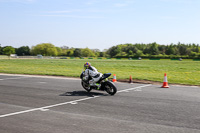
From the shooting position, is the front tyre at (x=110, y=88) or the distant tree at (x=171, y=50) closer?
the front tyre at (x=110, y=88)

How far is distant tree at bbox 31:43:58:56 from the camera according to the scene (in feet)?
579

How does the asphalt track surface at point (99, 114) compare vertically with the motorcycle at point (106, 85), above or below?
below

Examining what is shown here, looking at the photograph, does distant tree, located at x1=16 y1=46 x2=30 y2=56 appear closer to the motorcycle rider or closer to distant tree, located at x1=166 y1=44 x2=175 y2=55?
distant tree, located at x1=166 y1=44 x2=175 y2=55

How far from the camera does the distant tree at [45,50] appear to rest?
176m

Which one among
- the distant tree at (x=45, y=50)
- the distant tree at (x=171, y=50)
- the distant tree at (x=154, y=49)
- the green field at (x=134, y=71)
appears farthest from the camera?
the distant tree at (x=45, y=50)

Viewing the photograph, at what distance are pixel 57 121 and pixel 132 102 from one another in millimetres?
3704

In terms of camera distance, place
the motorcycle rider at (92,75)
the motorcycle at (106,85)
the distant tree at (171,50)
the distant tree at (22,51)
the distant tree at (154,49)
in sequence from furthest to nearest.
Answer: the distant tree at (22,51), the distant tree at (171,50), the distant tree at (154,49), the motorcycle rider at (92,75), the motorcycle at (106,85)

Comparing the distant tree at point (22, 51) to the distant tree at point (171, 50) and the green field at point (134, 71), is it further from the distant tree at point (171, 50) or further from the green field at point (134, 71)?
the green field at point (134, 71)

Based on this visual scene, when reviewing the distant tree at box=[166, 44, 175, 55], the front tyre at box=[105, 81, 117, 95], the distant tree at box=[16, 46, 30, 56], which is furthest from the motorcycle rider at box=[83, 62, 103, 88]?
the distant tree at box=[16, 46, 30, 56]

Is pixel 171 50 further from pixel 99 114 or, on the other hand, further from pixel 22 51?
pixel 99 114

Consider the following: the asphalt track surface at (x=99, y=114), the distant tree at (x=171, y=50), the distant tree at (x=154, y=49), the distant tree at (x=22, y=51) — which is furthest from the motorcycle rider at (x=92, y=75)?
the distant tree at (x=22, y=51)

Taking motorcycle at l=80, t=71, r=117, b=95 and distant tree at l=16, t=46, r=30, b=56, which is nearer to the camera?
motorcycle at l=80, t=71, r=117, b=95

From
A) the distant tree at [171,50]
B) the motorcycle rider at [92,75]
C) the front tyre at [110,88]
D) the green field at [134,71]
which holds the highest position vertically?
the distant tree at [171,50]

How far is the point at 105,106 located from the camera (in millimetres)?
8719
